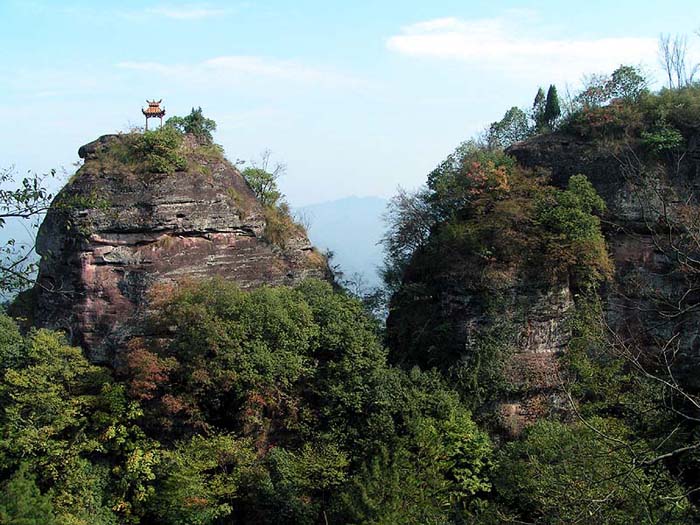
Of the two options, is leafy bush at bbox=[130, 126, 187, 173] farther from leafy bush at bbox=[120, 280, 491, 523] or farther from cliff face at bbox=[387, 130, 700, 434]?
cliff face at bbox=[387, 130, 700, 434]

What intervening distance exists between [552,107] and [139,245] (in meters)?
18.0

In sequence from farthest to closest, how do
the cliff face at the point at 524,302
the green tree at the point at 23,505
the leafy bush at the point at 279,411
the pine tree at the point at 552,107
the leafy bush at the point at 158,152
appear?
the pine tree at the point at 552,107, the leafy bush at the point at 158,152, the cliff face at the point at 524,302, the leafy bush at the point at 279,411, the green tree at the point at 23,505

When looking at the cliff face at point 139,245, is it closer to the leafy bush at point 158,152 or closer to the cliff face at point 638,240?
the leafy bush at point 158,152

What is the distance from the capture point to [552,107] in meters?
27.7

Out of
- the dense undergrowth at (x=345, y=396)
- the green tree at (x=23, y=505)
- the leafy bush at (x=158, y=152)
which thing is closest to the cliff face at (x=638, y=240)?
the dense undergrowth at (x=345, y=396)

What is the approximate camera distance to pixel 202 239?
21781mm

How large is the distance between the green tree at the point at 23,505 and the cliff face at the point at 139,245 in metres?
5.00

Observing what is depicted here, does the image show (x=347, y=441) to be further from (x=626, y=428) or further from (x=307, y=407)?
(x=626, y=428)

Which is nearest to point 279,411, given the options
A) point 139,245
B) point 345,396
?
point 345,396

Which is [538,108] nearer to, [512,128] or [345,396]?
[512,128]

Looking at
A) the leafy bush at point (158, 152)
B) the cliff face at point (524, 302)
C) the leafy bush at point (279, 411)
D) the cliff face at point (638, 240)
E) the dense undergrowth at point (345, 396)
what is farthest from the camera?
the leafy bush at point (158, 152)

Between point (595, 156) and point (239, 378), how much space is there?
47.7 ft

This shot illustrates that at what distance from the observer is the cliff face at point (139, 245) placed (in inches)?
808

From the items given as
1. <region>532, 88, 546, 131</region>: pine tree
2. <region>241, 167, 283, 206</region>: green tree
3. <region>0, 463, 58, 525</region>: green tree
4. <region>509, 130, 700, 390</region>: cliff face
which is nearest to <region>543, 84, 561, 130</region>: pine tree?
<region>532, 88, 546, 131</region>: pine tree
